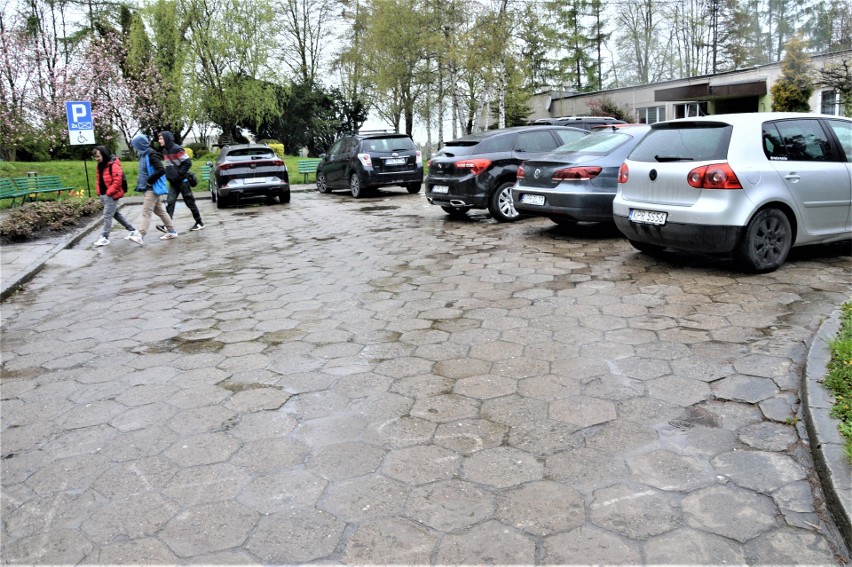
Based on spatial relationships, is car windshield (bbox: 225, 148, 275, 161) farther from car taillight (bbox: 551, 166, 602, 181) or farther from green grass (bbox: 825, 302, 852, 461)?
green grass (bbox: 825, 302, 852, 461)

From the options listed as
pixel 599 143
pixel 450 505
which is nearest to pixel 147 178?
pixel 599 143

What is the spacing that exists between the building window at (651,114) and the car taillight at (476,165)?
2956 cm

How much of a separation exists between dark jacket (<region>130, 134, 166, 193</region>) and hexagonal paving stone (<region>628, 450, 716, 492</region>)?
1047cm

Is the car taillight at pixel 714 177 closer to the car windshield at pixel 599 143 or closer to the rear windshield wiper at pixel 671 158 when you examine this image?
the rear windshield wiper at pixel 671 158

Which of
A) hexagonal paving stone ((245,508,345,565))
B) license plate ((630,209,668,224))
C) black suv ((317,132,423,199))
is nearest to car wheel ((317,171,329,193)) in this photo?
black suv ((317,132,423,199))

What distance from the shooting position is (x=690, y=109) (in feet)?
123

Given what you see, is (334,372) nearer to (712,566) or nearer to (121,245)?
(712,566)

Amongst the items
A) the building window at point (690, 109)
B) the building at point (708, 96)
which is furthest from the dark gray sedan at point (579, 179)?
the building window at point (690, 109)

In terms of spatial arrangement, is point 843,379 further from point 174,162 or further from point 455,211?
point 174,162

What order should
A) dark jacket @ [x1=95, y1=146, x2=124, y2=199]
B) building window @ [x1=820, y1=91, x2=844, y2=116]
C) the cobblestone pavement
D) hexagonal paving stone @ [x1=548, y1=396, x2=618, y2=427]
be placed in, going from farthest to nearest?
building window @ [x1=820, y1=91, x2=844, y2=116]
dark jacket @ [x1=95, y1=146, x2=124, y2=199]
hexagonal paving stone @ [x1=548, y1=396, x2=618, y2=427]
the cobblestone pavement

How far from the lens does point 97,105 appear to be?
34031mm

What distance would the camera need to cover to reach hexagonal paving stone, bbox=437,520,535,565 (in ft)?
8.87

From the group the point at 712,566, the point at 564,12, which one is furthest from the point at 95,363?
the point at 564,12

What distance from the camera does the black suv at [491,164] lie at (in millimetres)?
11344
